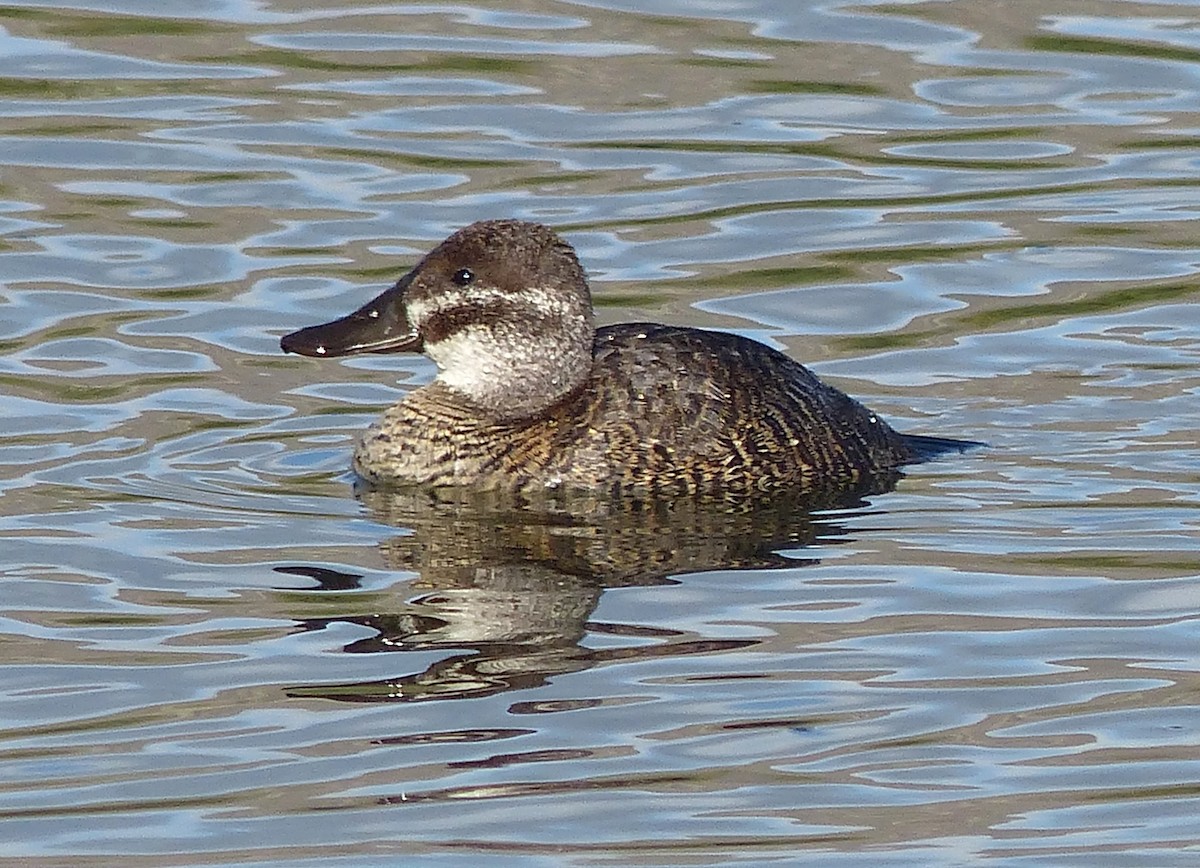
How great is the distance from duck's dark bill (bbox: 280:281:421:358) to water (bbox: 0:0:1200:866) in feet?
1.43

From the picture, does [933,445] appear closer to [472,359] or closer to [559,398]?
[559,398]

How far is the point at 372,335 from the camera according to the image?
10094 mm

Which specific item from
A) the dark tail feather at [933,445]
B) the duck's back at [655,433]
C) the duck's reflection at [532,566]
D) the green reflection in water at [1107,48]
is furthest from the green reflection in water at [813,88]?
the duck's reflection at [532,566]

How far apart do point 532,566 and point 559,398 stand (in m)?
1.28

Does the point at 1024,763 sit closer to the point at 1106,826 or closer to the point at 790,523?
the point at 1106,826

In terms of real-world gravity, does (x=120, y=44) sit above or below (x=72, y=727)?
above

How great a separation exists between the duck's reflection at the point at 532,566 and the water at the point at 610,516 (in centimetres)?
3

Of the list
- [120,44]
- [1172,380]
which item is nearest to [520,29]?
[120,44]

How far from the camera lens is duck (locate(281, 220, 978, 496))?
986 cm

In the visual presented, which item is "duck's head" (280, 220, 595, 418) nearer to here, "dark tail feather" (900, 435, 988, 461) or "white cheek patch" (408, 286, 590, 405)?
"white cheek patch" (408, 286, 590, 405)

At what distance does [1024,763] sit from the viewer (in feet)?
22.8

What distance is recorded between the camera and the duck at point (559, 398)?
9859 mm

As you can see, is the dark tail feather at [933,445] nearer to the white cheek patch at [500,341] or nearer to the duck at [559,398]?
the duck at [559,398]

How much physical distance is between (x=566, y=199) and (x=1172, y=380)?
11.8 feet
